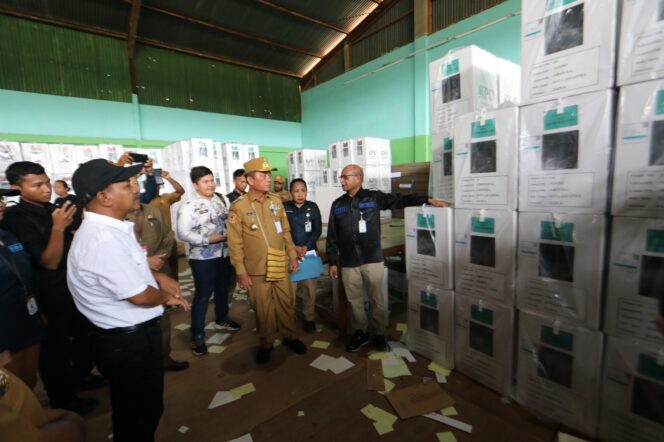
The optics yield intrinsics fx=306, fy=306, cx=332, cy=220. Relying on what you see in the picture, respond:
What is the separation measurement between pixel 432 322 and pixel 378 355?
1.74 ft

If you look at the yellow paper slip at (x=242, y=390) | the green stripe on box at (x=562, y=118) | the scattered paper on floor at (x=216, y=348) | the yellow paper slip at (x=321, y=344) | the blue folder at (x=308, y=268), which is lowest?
the yellow paper slip at (x=242, y=390)

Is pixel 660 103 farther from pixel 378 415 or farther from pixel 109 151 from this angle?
pixel 109 151

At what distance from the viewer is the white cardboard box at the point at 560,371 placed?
1604 millimetres

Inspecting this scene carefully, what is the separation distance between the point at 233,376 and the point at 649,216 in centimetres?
270

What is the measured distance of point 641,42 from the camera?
1338mm

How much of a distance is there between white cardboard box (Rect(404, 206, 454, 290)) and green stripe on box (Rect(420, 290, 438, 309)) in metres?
0.09

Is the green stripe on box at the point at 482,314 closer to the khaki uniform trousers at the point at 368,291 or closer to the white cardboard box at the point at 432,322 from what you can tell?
the white cardboard box at the point at 432,322

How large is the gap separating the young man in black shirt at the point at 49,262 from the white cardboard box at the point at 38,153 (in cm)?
503

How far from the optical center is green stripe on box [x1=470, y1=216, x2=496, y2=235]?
191 cm

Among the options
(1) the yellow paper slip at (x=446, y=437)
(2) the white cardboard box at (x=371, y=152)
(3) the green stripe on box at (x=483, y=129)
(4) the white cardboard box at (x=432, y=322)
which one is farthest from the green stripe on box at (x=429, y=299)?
(2) the white cardboard box at (x=371, y=152)

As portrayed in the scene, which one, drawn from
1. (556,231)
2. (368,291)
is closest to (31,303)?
(368,291)

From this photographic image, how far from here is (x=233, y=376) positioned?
2373 millimetres

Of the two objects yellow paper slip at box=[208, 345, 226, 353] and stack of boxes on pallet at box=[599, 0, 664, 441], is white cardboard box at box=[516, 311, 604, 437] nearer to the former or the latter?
stack of boxes on pallet at box=[599, 0, 664, 441]

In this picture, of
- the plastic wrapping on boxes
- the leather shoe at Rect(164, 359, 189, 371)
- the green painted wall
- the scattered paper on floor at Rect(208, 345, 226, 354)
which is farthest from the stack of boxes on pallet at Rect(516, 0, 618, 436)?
the plastic wrapping on boxes
